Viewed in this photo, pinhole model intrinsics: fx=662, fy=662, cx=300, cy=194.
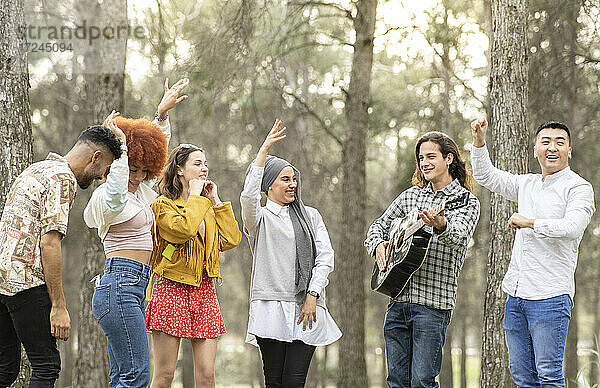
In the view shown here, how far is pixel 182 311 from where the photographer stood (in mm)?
4426

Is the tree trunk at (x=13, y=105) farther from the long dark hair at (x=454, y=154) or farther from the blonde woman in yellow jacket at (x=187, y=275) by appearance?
the long dark hair at (x=454, y=154)

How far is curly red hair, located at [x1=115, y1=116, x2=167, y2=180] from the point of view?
A: 421cm

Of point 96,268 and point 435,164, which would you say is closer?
point 435,164

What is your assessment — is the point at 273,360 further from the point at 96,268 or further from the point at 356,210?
the point at 356,210

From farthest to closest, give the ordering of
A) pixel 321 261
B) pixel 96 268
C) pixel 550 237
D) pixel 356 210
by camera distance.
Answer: pixel 356 210 → pixel 96 268 → pixel 321 261 → pixel 550 237

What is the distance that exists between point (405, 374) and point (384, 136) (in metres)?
12.0

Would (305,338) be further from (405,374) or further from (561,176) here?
(561,176)

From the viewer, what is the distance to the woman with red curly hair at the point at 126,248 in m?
3.89

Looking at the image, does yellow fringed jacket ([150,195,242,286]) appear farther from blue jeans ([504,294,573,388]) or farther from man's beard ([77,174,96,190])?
blue jeans ([504,294,573,388])

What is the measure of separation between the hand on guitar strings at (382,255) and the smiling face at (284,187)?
727 millimetres

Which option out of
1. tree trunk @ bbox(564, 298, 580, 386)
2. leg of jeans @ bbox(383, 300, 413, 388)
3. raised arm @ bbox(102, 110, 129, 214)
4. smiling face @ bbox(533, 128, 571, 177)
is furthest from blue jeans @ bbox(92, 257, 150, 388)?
tree trunk @ bbox(564, 298, 580, 386)

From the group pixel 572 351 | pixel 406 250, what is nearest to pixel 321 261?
pixel 406 250

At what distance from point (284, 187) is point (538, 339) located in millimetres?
2006

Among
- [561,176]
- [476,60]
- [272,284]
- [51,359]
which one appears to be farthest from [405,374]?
[476,60]
